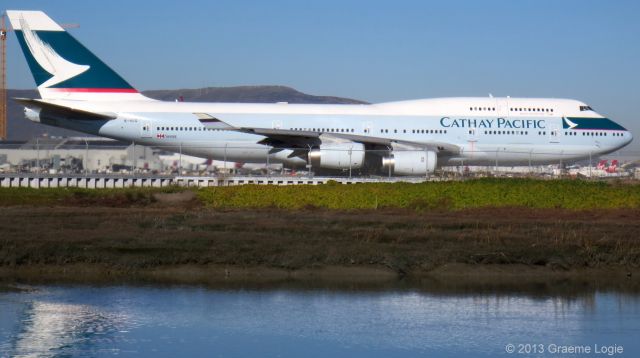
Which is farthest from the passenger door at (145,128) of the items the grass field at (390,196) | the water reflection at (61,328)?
the water reflection at (61,328)

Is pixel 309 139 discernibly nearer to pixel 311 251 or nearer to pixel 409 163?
pixel 409 163

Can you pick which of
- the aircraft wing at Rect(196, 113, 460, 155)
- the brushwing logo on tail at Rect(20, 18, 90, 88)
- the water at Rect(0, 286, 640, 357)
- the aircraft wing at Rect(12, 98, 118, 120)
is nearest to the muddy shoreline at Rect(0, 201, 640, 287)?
the water at Rect(0, 286, 640, 357)

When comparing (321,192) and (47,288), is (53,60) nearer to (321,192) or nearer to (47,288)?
(321,192)

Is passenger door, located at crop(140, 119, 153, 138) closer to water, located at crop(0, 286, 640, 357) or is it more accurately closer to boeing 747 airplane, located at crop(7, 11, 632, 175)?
boeing 747 airplane, located at crop(7, 11, 632, 175)

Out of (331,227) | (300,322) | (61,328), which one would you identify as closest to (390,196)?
(331,227)

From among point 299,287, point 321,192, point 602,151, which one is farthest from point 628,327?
point 602,151

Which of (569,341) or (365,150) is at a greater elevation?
(365,150)

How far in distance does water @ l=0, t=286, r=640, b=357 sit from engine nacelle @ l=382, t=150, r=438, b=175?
60.5 feet

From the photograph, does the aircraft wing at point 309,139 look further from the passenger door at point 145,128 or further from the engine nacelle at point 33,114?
the engine nacelle at point 33,114

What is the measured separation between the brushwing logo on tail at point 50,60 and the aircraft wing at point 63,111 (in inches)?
84.9

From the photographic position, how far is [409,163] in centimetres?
3256

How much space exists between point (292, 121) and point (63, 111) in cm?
808

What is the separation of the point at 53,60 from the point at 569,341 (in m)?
28.6

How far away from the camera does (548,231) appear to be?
18.3m
